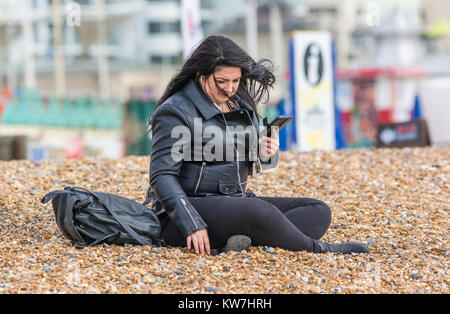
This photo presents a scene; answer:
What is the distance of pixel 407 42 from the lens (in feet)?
170

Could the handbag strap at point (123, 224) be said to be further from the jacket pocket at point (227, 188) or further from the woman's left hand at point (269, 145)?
the woman's left hand at point (269, 145)

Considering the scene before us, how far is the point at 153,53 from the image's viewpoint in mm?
56625

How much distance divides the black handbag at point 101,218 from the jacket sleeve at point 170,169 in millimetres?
210

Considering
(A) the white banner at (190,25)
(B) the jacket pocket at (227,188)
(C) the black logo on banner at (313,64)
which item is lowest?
(B) the jacket pocket at (227,188)

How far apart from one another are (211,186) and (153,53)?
174ft

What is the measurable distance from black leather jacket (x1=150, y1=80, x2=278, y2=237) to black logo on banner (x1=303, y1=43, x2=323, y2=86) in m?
7.35

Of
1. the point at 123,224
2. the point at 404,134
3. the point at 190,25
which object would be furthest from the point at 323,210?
the point at 190,25

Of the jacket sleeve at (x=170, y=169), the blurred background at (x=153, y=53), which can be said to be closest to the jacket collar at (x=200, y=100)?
the jacket sleeve at (x=170, y=169)

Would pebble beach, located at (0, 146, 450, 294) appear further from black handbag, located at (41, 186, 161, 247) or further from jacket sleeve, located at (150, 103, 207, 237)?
jacket sleeve, located at (150, 103, 207, 237)

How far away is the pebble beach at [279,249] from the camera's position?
3.65m

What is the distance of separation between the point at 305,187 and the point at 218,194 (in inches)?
87.0

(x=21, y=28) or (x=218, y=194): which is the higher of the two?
(x=21, y=28)

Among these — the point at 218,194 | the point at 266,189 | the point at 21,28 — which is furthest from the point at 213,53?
the point at 21,28
